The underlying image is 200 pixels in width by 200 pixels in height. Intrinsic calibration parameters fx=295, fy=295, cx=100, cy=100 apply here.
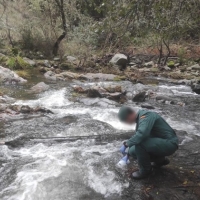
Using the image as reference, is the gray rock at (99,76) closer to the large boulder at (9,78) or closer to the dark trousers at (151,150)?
the large boulder at (9,78)

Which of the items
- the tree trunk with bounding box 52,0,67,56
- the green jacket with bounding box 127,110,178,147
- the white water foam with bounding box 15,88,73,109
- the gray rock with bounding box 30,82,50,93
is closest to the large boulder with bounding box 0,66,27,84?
the gray rock with bounding box 30,82,50,93

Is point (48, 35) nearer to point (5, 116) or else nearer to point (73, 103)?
point (73, 103)

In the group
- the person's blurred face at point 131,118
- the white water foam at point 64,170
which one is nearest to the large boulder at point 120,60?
the white water foam at point 64,170

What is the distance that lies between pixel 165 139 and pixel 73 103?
6.44 metres

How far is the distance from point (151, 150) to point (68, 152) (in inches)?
81.7

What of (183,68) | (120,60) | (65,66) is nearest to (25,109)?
(65,66)

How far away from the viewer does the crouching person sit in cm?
441

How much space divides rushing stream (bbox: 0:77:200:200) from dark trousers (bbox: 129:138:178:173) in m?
0.44

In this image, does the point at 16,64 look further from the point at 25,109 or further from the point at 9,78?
the point at 25,109

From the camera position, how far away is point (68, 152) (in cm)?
608

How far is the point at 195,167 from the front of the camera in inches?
213

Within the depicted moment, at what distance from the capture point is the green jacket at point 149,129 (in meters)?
4.38

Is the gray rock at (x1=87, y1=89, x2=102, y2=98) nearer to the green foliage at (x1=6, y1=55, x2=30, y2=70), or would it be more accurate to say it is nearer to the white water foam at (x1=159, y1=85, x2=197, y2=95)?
the white water foam at (x1=159, y1=85, x2=197, y2=95)

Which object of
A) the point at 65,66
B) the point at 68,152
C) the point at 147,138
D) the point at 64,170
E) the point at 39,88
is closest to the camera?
the point at 147,138
